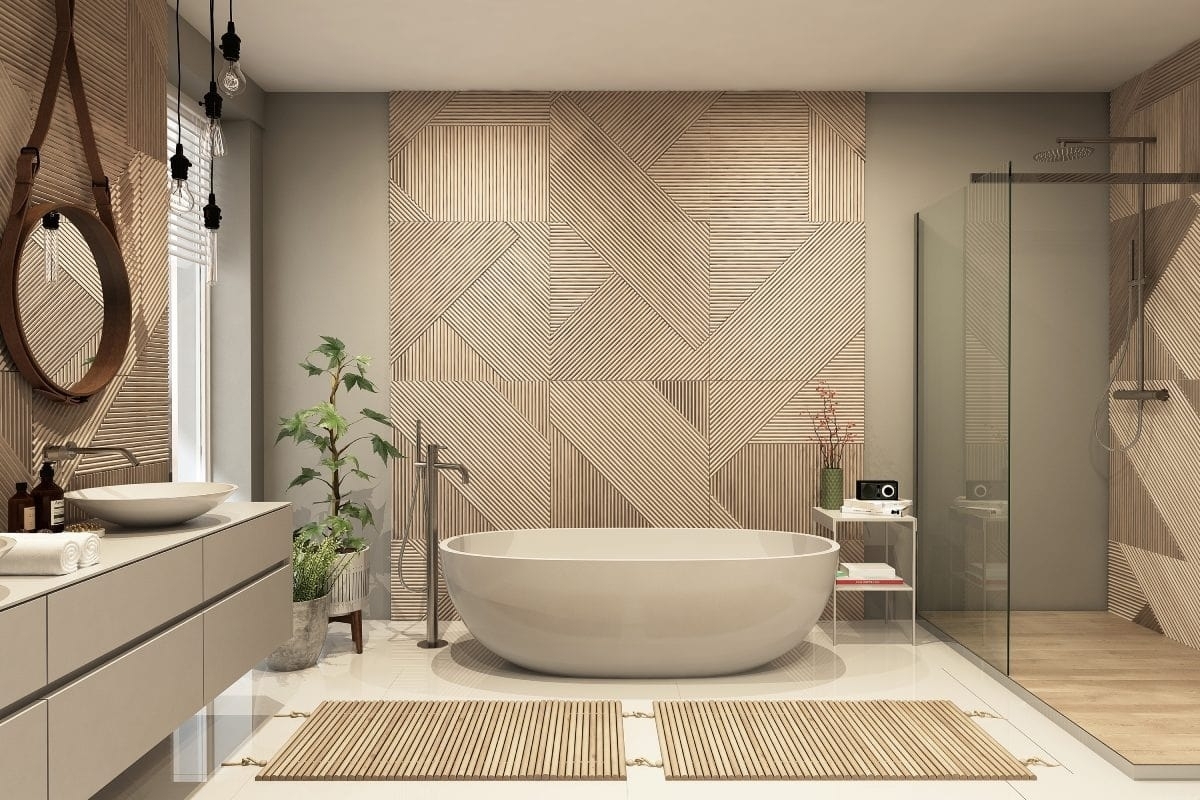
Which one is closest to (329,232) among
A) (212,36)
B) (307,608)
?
(307,608)

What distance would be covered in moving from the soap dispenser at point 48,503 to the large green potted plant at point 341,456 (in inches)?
63.0

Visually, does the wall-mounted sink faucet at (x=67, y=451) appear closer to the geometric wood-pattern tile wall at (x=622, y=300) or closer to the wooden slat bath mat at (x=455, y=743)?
the wooden slat bath mat at (x=455, y=743)

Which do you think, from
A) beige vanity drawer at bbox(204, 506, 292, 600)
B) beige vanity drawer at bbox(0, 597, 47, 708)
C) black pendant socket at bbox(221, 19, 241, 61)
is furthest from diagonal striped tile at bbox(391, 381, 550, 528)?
beige vanity drawer at bbox(0, 597, 47, 708)

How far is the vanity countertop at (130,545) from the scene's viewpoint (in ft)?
6.68

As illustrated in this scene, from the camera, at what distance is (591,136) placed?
16.5 feet

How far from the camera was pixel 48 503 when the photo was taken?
2.67m

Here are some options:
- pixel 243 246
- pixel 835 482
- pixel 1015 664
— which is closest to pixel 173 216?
pixel 243 246

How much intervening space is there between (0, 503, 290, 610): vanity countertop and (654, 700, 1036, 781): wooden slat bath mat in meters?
1.63

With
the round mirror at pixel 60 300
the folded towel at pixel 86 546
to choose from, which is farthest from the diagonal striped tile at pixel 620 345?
the folded towel at pixel 86 546

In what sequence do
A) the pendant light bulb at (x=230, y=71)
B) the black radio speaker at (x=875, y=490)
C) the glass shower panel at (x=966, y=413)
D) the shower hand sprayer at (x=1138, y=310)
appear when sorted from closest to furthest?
the pendant light bulb at (x=230, y=71)
the glass shower panel at (x=966, y=413)
the shower hand sprayer at (x=1138, y=310)
the black radio speaker at (x=875, y=490)

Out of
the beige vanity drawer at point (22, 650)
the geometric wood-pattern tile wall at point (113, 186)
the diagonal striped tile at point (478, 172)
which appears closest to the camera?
the beige vanity drawer at point (22, 650)

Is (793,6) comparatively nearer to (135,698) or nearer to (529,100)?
(529,100)

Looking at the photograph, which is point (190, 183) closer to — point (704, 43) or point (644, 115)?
point (644, 115)

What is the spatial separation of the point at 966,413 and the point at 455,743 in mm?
2642
